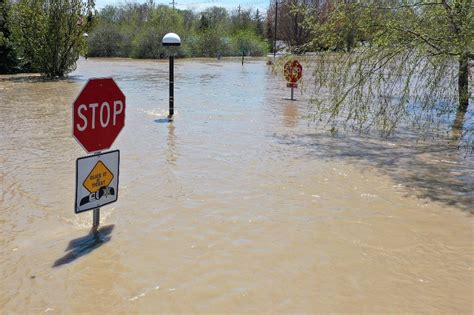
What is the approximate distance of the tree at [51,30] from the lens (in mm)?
23156

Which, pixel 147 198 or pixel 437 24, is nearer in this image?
pixel 147 198

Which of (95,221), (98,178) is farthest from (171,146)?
(98,178)

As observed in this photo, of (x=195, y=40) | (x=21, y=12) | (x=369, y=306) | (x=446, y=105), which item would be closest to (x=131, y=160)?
(x=369, y=306)

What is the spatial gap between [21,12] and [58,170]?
1816cm

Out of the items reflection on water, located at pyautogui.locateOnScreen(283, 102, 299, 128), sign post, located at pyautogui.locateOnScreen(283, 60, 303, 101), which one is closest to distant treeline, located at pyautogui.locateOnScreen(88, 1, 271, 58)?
sign post, located at pyautogui.locateOnScreen(283, 60, 303, 101)

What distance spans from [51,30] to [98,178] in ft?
67.8

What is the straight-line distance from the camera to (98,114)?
189 inches

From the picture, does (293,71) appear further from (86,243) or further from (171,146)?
(86,243)

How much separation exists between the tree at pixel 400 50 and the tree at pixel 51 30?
646 inches

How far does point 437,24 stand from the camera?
28.7 feet

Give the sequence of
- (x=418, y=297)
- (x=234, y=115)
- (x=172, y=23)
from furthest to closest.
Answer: (x=172, y=23)
(x=234, y=115)
(x=418, y=297)

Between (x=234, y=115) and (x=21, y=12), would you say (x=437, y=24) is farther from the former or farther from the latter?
(x=21, y=12)

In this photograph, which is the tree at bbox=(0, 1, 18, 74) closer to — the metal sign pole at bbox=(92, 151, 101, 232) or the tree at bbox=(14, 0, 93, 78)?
the tree at bbox=(14, 0, 93, 78)

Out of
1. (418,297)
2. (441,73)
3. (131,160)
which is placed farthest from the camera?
(441,73)
